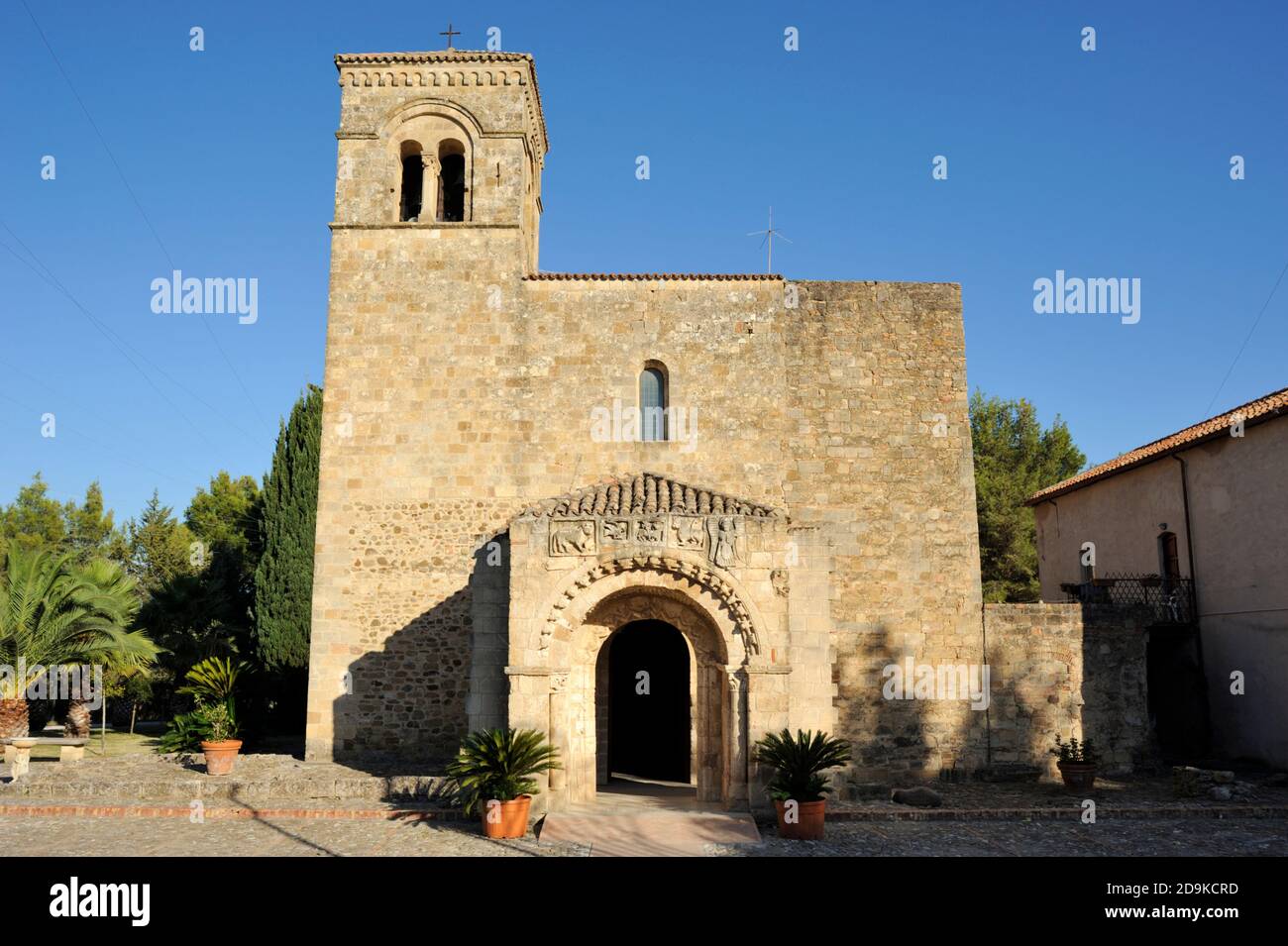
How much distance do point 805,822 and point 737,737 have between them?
5.80 feet

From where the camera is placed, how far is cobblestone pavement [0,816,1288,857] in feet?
40.3

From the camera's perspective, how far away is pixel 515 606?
1439 cm

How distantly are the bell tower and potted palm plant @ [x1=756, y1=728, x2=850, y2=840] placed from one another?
12.0 meters

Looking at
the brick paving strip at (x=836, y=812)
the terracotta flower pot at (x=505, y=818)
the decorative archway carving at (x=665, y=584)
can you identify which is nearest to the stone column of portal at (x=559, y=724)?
the decorative archway carving at (x=665, y=584)

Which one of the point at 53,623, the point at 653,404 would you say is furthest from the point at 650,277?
the point at 53,623

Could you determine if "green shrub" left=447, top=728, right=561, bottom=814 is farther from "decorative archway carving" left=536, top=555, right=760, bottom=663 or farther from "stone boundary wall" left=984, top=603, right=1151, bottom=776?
"stone boundary wall" left=984, top=603, right=1151, bottom=776

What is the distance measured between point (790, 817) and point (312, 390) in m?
19.7

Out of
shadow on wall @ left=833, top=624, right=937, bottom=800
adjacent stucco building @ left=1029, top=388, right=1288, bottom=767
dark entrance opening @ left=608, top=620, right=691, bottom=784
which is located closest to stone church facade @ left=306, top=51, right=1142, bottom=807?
shadow on wall @ left=833, top=624, right=937, bottom=800

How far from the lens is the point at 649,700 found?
19.2 m

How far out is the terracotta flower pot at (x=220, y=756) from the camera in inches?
696

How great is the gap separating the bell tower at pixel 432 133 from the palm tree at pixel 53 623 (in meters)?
10.1

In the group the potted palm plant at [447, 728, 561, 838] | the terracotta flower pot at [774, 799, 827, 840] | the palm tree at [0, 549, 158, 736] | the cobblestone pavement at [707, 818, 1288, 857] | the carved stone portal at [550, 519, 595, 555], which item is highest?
the carved stone portal at [550, 519, 595, 555]

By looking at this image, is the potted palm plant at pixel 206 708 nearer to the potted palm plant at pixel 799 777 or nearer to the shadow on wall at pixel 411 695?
the shadow on wall at pixel 411 695

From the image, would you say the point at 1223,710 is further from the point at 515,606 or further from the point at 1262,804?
the point at 515,606
